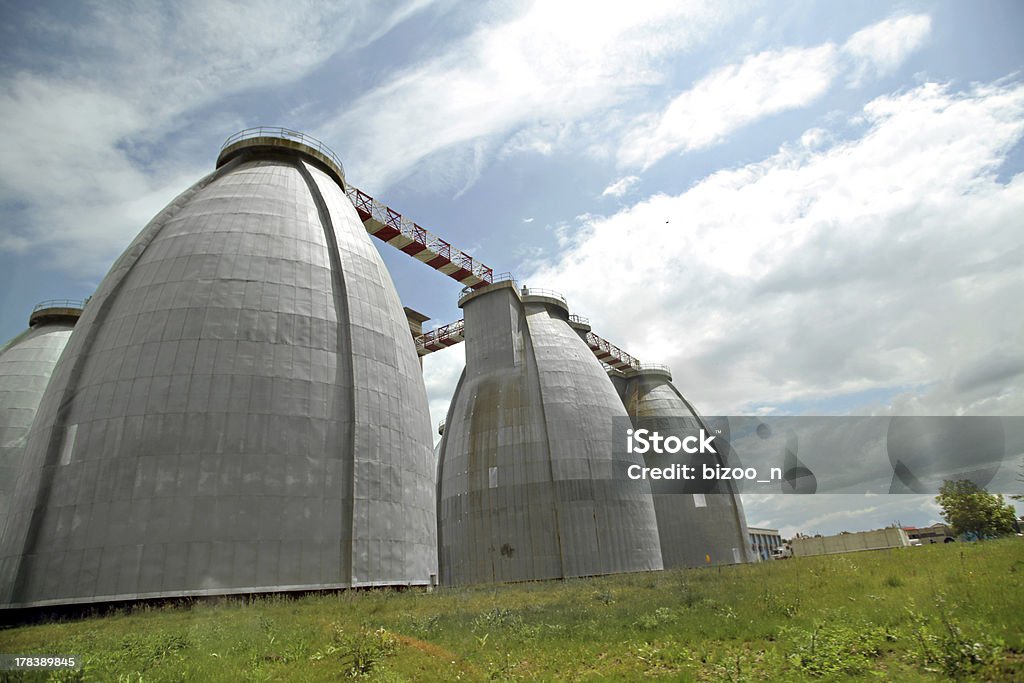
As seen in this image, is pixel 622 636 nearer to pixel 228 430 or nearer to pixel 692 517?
pixel 228 430

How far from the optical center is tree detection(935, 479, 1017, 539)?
49.8 metres

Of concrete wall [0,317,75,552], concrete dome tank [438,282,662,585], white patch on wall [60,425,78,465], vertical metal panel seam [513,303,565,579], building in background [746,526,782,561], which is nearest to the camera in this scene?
white patch on wall [60,425,78,465]

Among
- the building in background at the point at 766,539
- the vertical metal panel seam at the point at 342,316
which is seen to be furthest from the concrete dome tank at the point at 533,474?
the building in background at the point at 766,539

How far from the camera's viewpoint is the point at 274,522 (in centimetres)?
1764

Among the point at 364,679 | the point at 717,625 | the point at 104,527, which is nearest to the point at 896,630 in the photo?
the point at 717,625

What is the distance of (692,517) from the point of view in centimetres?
4828

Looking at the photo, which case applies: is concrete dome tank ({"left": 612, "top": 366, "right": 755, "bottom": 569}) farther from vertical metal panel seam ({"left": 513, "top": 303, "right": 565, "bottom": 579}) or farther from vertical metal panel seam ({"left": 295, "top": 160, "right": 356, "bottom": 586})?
vertical metal panel seam ({"left": 295, "top": 160, "right": 356, "bottom": 586})

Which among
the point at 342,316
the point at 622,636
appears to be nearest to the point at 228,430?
the point at 342,316

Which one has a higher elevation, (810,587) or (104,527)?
(104,527)

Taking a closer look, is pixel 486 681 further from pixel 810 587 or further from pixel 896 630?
pixel 810 587

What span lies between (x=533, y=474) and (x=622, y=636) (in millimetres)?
22288

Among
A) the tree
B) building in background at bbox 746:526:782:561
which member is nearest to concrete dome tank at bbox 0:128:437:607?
the tree

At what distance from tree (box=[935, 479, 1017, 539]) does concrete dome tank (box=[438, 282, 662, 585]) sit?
35.6 m

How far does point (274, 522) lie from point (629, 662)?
1276 cm
